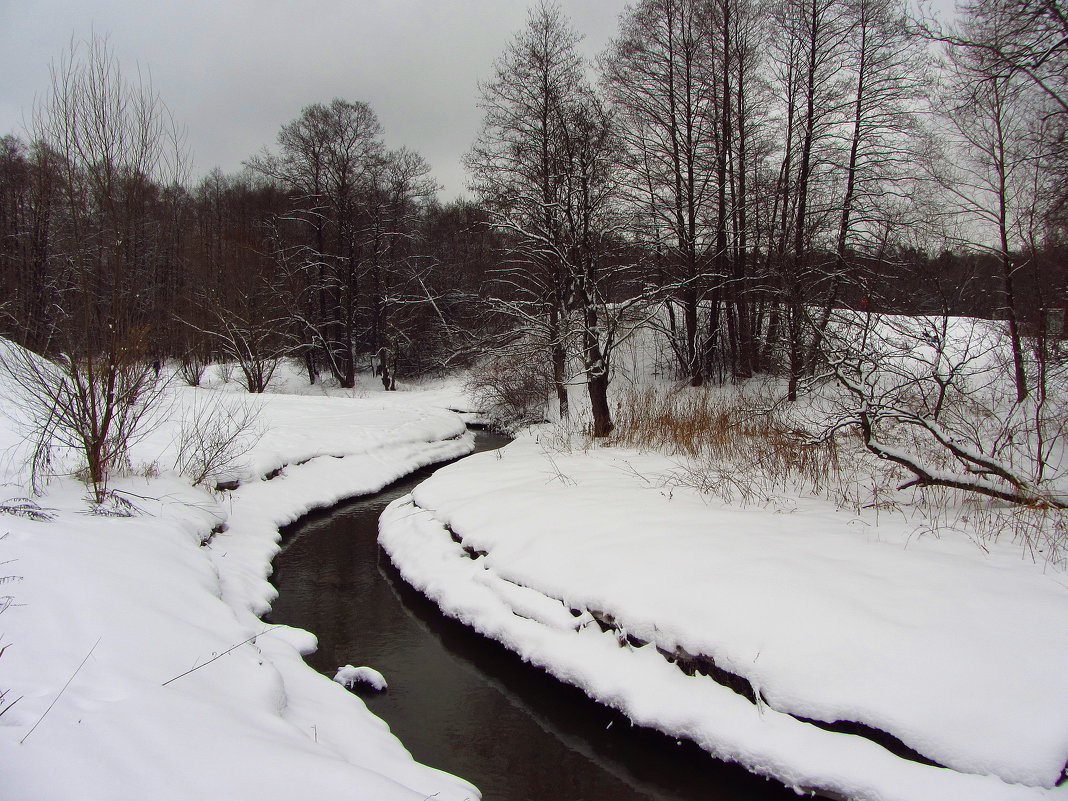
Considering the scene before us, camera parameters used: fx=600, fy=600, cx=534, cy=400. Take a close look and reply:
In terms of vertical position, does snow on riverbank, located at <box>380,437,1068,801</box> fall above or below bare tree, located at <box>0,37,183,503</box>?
below

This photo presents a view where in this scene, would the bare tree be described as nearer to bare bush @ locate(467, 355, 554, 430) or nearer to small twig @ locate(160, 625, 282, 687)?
small twig @ locate(160, 625, 282, 687)

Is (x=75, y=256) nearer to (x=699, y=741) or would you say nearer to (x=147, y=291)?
(x=147, y=291)

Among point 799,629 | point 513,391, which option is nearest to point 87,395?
point 799,629

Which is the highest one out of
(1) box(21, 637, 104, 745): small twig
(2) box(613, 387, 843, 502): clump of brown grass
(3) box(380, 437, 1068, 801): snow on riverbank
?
(2) box(613, 387, 843, 502): clump of brown grass

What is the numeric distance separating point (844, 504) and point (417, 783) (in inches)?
210

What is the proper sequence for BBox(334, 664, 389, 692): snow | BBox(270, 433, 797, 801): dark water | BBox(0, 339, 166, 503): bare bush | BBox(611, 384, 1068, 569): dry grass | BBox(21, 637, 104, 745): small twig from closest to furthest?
BBox(21, 637, 104, 745): small twig < BBox(270, 433, 797, 801): dark water < BBox(334, 664, 389, 692): snow < BBox(611, 384, 1068, 569): dry grass < BBox(0, 339, 166, 503): bare bush

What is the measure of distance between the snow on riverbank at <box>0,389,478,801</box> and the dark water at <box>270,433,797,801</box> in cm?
43

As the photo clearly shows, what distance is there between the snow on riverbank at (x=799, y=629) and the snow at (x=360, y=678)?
4.11ft

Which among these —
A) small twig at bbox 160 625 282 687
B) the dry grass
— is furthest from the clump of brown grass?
small twig at bbox 160 625 282 687

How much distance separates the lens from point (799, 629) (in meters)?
4.38

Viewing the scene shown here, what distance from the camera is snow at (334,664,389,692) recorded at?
5344mm

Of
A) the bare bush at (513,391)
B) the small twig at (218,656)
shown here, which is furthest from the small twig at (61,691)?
the bare bush at (513,391)

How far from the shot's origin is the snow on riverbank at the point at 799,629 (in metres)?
3.58

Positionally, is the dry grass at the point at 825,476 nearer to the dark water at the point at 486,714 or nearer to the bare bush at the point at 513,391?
the dark water at the point at 486,714
